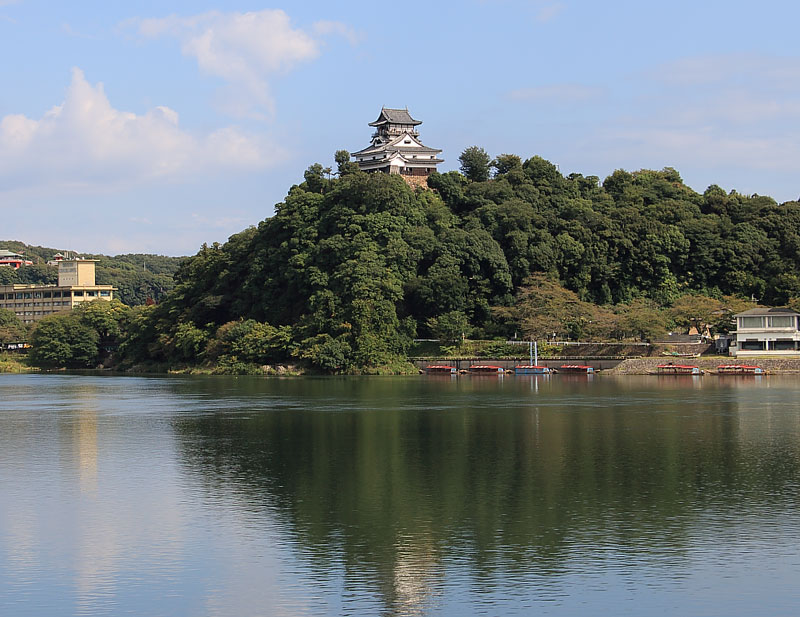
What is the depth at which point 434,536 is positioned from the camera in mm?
18125

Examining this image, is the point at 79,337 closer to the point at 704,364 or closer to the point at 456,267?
the point at 456,267

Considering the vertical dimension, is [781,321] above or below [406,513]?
above

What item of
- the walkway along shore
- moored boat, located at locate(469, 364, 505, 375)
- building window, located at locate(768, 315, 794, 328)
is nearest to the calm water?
the walkway along shore

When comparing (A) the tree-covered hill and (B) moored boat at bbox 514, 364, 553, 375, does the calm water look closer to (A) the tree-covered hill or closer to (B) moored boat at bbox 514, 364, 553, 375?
(B) moored boat at bbox 514, 364, 553, 375

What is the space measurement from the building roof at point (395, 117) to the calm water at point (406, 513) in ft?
202

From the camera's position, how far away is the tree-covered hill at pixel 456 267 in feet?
228

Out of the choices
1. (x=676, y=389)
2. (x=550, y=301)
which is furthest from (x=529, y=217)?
(x=676, y=389)

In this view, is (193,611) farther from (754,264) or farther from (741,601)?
(754,264)

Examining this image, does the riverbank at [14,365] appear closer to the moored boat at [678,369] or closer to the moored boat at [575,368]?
the moored boat at [575,368]

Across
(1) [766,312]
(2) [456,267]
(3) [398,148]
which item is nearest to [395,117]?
(3) [398,148]

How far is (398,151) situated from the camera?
9381cm

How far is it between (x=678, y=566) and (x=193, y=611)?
A: 778 centimetres

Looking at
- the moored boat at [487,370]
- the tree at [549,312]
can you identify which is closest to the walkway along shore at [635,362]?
the moored boat at [487,370]

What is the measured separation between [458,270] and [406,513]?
52.2 m
